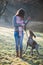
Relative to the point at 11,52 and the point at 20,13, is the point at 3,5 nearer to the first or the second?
the point at 20,13

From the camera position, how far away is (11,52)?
3.19m

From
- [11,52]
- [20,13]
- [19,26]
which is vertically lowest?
[11,52]

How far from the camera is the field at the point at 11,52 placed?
9.95 feet

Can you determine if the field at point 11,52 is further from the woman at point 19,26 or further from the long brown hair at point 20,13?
the long brown hair at point 20,13

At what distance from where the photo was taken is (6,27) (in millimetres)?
3447

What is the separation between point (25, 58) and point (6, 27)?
598 millimetres

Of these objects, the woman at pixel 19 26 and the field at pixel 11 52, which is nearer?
the field at pixel 11 52

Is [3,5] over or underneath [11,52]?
over

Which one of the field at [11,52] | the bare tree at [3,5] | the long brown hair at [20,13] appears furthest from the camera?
the bare tree at [3,5]

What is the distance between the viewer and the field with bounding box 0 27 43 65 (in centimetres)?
303

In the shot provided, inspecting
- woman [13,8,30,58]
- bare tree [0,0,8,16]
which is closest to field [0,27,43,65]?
woman [13,8,30,58]

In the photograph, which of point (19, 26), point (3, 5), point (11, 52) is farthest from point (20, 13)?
point (11, 52)

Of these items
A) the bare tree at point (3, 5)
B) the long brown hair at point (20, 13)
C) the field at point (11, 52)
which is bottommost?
the field at point (11, 52)

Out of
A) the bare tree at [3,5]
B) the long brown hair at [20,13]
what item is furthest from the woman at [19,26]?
the bare tree at [3,5]
